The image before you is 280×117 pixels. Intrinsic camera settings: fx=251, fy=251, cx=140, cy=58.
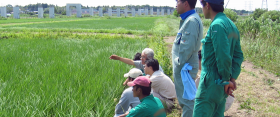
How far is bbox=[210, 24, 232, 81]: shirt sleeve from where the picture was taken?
1752 mm

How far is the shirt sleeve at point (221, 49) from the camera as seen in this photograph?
175 centimetres

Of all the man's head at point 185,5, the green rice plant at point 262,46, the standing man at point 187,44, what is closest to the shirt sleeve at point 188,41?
the standing man at point 187,44

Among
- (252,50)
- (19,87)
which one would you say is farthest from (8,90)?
(252,50)

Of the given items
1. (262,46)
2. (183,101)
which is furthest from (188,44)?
(262,46)

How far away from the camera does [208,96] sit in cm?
187

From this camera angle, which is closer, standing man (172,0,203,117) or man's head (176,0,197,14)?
standing man (172,0,203,117)

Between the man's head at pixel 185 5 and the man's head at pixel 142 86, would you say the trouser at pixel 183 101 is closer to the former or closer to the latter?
the man's head at pixel 142 86

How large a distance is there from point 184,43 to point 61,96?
1.49m

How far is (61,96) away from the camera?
2.84 meters

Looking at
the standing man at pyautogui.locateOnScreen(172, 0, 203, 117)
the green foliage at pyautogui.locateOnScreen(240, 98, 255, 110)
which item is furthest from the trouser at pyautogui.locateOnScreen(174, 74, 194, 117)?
the green foliage at pyautogui.locateOnScreen(240, 98, 255, 110)

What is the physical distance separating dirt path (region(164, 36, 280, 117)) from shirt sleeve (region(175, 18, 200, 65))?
1262 mm

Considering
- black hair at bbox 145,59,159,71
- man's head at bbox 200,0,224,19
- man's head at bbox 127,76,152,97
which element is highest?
man's head at bbox 200,0,224,19

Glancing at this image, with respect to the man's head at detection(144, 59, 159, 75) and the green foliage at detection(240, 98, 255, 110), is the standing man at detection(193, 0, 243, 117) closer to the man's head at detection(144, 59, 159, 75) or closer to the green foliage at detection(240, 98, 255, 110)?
the man's head at detection(144, 59, 159, 75)

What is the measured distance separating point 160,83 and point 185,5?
1.22 meters
